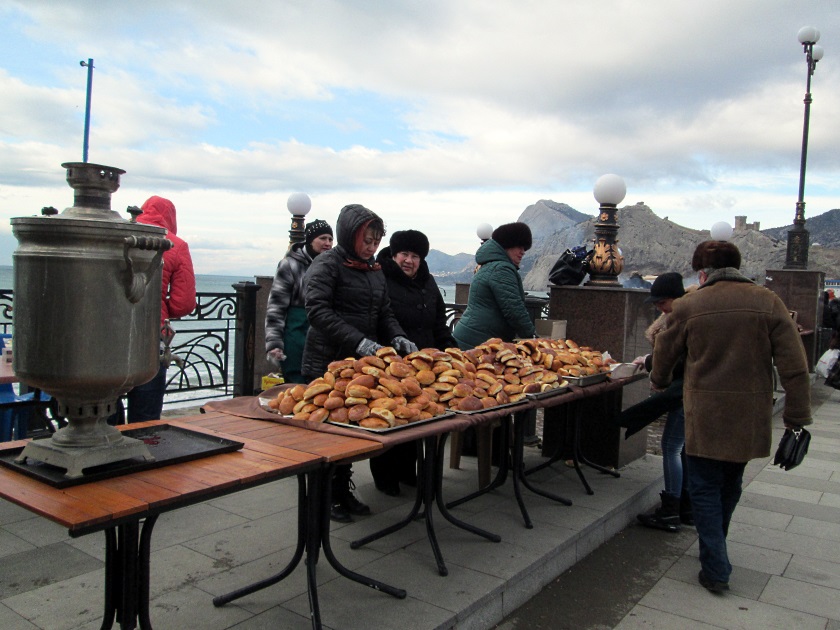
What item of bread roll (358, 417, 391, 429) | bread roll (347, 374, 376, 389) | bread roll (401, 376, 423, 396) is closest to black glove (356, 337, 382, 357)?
bread roll (401, 376, 423, 396)

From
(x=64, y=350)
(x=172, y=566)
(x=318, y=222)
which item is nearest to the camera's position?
(x=64, y=350)

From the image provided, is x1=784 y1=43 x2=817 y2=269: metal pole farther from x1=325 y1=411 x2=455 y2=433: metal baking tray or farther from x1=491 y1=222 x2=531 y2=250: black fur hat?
x1=325 y1=411 x2=455 y2=433: metal baking tray

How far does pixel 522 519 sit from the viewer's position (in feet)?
14.9

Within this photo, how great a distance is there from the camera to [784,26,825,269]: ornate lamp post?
593 inches

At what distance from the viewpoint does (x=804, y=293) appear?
15.8m

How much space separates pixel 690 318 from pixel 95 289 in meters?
3.06

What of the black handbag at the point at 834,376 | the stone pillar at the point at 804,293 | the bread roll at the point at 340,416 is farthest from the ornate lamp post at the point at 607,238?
the stone pillar at the point at 804,293

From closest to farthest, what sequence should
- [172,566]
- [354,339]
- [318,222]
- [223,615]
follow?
1. [223,615]
2. [172,566]
3. [354,339]
4. [318,222]

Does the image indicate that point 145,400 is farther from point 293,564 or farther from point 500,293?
point 500,293

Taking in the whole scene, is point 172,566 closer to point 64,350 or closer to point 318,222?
point 64,350

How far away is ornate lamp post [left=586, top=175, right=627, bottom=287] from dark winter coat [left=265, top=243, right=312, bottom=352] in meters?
3.01

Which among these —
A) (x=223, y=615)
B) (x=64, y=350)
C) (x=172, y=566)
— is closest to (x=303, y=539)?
(x=223, y=615)

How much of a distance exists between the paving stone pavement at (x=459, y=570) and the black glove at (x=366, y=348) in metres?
1.12

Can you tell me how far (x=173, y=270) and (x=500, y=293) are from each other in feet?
8.28
